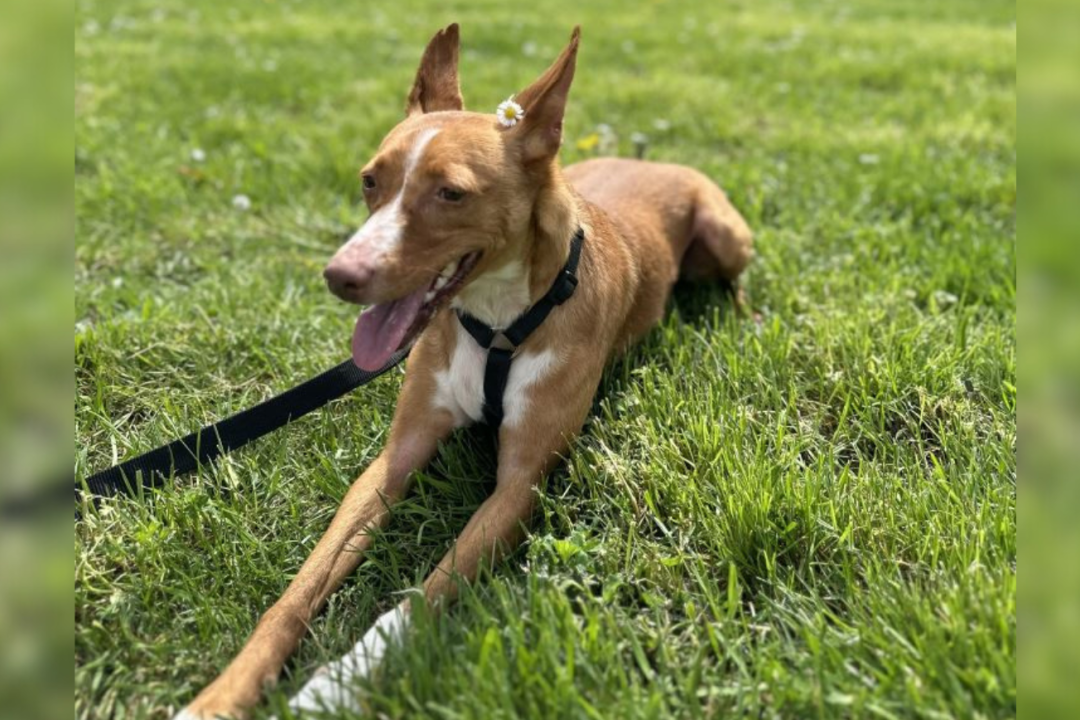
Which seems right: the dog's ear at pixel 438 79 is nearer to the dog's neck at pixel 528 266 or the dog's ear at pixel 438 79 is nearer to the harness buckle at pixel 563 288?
the dog's neck at pixel 528 266

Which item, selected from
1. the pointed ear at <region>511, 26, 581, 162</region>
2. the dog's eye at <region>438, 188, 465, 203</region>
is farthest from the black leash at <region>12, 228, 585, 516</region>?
the dog's eye at <region>438, 188, 465, 203</region>

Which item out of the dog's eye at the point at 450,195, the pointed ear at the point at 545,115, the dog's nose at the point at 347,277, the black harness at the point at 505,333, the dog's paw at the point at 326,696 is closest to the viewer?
the dog's paw at the point at 326,696

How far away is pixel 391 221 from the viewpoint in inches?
97.1

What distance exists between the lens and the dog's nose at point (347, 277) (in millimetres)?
2309

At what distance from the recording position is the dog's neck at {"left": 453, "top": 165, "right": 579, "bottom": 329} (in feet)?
9.03

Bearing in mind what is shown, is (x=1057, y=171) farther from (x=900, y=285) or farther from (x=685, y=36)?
(x=685, y=36)

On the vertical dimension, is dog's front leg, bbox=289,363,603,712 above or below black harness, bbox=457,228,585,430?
below

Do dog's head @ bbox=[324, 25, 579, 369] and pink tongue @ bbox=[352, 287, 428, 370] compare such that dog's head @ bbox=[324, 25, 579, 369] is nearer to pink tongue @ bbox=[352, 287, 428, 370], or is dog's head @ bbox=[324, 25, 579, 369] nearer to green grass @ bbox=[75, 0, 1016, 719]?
pink tongue @ bbox=[352, 287, 428, 370]

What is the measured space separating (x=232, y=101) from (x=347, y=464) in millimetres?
5146

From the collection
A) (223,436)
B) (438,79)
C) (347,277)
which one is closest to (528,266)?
(347,277)

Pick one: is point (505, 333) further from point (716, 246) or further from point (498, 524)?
point (716, 246)

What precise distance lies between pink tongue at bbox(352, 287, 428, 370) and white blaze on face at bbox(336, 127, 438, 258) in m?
0.18

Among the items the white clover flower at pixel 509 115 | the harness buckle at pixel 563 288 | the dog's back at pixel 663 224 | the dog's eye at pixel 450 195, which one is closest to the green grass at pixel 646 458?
the dog's back at pixel 663 224

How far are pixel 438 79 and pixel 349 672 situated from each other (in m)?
2.03
